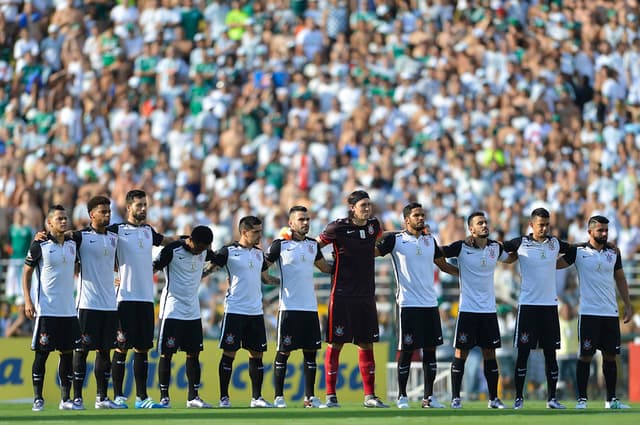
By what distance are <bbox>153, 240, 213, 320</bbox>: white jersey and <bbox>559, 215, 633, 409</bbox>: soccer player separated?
172 inches

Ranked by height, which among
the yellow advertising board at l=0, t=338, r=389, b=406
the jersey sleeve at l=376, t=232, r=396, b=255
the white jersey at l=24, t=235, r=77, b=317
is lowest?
the yellow advertising board at l=0, t=338, r=389, b=406

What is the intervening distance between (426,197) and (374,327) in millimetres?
8584

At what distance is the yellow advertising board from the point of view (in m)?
20.9

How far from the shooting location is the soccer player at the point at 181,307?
17422 mm

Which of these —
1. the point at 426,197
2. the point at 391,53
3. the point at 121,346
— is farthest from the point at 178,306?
the point at 391,53

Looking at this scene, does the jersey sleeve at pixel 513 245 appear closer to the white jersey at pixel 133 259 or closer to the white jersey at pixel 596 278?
the white jersey at pixel 596 278

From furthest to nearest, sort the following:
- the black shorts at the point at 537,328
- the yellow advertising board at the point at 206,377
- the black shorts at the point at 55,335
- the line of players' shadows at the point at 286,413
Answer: the yellow advertising board at the point at 206,377
the black shorts at the point at 537,328
the black shorts at the point at 55,335
the line of players' shadows at the point at 286,413

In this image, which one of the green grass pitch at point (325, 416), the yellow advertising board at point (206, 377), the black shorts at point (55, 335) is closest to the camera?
the green grass pitch at point (325, 416)

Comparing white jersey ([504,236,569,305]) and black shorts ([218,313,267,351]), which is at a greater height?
white jersey ([504,236,569,305])

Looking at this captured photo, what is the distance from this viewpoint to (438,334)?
57.0 ft

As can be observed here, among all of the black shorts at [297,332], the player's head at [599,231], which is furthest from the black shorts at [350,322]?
the player's head at [599,231]

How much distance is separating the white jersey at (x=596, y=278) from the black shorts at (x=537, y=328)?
0.45m

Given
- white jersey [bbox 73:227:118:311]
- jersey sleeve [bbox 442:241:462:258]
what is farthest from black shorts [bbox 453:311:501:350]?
white jersey [bbox 73:227:118:311]

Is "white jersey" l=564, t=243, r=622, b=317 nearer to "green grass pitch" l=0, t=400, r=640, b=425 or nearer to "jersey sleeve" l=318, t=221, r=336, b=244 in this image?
"green grass pitch" l=0, t=400, r=640, b=425
